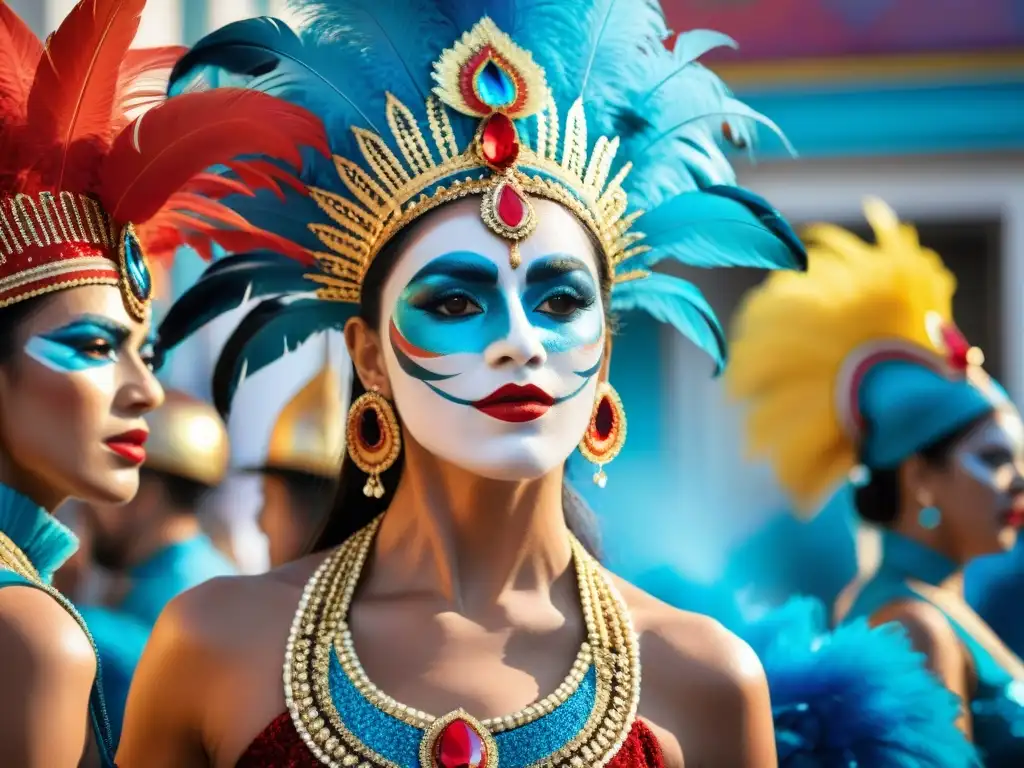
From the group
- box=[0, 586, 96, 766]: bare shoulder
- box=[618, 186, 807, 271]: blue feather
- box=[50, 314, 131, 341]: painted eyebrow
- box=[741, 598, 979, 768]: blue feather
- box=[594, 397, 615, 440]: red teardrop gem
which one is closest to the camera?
box=[0, 586, 96, 766]: bare shoulder

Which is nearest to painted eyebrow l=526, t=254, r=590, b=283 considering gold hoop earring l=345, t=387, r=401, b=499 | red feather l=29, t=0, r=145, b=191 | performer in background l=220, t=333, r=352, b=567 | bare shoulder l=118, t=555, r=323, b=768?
gold hoop earring l=345, t=387, r=401, b=499

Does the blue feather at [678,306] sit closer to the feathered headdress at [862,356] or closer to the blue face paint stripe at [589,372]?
the blue face paint stripe at [589,372]

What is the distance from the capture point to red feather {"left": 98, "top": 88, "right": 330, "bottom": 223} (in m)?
3.08

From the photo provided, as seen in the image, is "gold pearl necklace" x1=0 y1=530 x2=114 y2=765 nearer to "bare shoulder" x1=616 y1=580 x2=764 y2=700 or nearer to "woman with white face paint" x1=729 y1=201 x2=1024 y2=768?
"bare shoulder" x1=616 y1=580 x2=764 y2=700

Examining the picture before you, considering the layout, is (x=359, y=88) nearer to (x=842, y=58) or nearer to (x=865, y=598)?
(x=865, y=598)

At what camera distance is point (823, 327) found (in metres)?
5.58

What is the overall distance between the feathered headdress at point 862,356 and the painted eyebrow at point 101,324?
3.02 meters

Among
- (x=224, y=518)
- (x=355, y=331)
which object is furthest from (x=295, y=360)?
(x=224, y=518)

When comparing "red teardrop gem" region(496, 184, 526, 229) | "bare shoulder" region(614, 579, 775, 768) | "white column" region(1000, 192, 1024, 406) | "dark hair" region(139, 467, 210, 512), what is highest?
"red teardrop gem" region(496, 184, 526, 229)

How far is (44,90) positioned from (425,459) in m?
1.05

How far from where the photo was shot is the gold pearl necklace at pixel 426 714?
2.83 metres

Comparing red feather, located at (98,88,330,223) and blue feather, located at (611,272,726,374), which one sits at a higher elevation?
red feather, located at (98,88,330,223)

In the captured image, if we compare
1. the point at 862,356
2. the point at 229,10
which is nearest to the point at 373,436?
the point at 862,356

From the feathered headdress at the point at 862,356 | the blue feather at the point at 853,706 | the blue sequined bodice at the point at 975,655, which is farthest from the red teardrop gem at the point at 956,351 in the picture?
the blue feather at the point at 853,706
